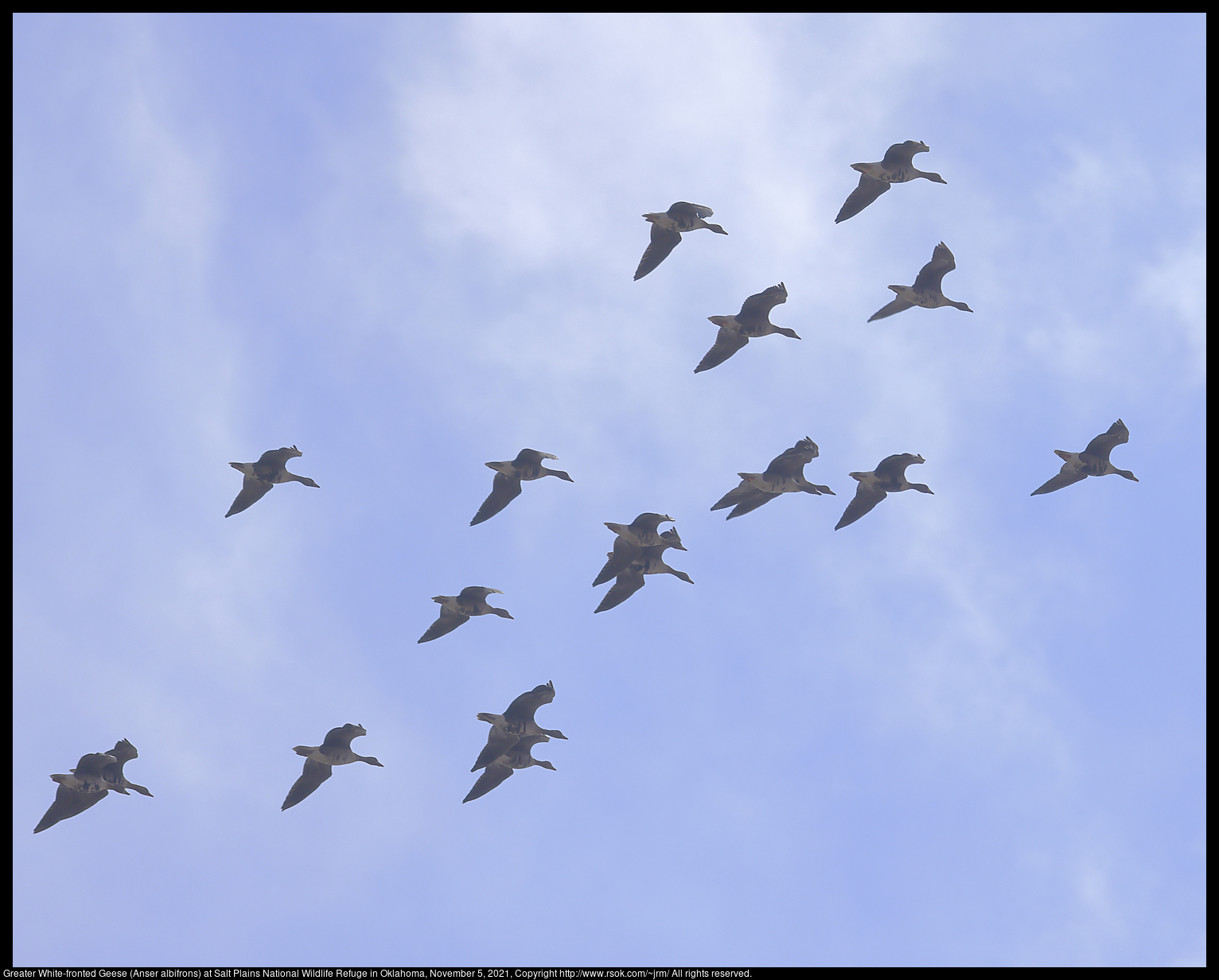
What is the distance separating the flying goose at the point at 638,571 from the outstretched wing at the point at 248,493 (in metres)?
A: 11.9

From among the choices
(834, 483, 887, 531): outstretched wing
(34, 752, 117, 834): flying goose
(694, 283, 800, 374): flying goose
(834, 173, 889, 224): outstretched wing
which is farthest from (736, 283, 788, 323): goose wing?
(34, 752, 117, 834): flying goose

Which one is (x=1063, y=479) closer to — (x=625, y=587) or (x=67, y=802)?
(x=625, y=587)

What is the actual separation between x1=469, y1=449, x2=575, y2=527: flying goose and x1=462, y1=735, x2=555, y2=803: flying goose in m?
7.44

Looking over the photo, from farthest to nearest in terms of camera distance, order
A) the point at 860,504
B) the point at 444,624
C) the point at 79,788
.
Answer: the point at 860,504
the point at 444,624
the point at 79,788

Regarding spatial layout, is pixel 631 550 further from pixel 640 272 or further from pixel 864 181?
pixel 864 181

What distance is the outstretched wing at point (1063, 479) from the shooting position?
150 ft

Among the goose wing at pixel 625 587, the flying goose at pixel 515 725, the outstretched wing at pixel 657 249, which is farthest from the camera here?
the goose wing at pixel 625 587

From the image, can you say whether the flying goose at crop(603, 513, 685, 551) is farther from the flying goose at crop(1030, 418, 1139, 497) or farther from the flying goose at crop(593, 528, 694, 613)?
the flying goose at crop(1030, 418, 1139, 497)

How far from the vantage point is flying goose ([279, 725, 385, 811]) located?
42.3m

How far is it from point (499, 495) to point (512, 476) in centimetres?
80

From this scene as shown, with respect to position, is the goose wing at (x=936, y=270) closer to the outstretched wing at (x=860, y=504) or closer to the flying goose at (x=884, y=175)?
the flying goose at (x=884, y=175)

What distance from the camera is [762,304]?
4325cm

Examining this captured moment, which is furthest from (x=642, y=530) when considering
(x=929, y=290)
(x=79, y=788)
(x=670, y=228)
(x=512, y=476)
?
(x=79, y=788)

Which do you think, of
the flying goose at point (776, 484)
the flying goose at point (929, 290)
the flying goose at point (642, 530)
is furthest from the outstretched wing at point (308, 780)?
the flying goose at point (929, 290)
